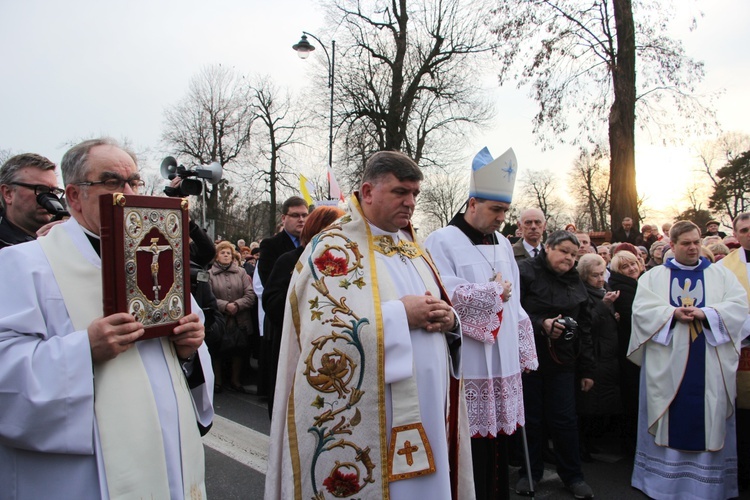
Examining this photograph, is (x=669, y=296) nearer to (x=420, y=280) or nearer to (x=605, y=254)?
(x=420, y=280)

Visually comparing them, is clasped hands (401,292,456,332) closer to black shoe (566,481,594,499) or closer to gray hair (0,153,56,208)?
gray hair (0,153,56,208)

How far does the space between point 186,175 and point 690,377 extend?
407 centimetres

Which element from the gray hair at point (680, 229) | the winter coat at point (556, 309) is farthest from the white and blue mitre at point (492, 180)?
the gray hair at point (680, 229)

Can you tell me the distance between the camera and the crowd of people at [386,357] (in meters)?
1.71

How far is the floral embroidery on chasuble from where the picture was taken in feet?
7.52

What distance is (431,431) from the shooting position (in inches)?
97.2

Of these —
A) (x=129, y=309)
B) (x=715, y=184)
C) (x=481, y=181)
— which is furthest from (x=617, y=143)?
(x=715, y=184)

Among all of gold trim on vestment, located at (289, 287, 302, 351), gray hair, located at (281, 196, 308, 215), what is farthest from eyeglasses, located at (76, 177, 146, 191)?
gray hair, located at (281, 196, 308, 215)

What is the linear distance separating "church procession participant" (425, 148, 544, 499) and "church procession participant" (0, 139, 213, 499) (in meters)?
1.93

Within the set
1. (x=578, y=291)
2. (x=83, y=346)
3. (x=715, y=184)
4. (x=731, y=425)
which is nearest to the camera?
(x=83, y=346)

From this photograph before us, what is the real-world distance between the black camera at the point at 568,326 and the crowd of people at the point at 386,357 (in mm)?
16

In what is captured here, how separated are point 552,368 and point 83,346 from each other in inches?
143

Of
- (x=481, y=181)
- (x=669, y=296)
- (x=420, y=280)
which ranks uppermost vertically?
(x=481, y=181)

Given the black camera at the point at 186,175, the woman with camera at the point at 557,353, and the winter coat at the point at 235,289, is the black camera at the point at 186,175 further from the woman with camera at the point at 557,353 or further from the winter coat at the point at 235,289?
the winter coat at the point at 235,289
